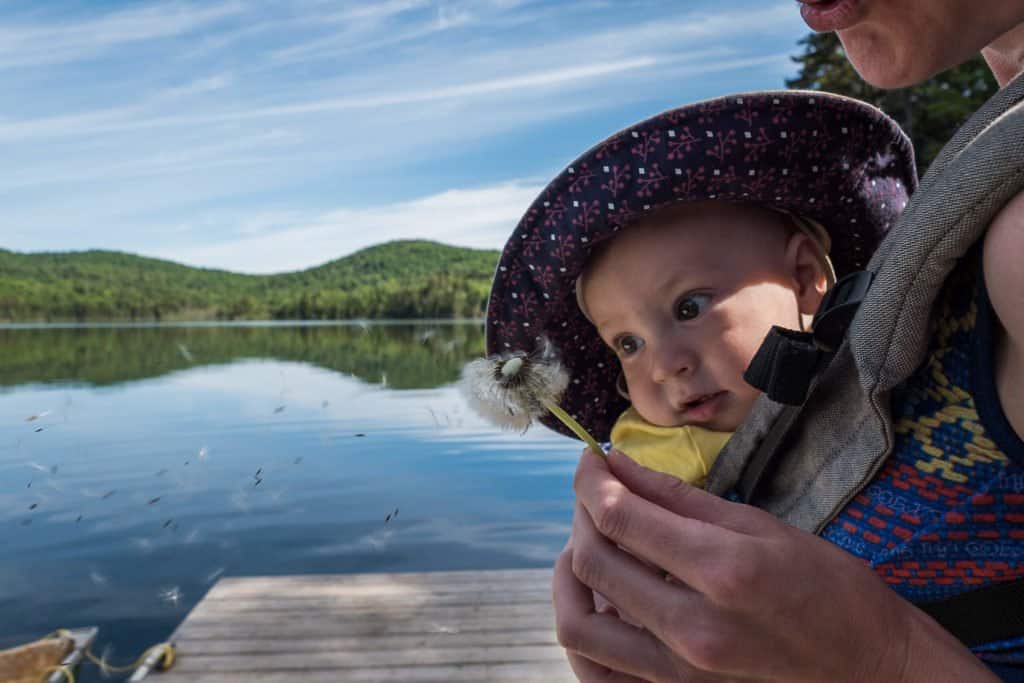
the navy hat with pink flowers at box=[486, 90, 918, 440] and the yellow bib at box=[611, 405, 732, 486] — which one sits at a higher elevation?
the navy hat with pink flowers at box=[486, 90, 918, 440]

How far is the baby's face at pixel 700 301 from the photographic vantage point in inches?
61.2

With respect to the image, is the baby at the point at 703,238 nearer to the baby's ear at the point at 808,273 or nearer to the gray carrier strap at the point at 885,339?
the baby's ear at the point at 808,273

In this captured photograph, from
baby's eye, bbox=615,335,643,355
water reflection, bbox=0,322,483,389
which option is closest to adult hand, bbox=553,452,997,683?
baby's eye, bbox=615,335,643,355

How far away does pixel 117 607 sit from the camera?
34.4ft

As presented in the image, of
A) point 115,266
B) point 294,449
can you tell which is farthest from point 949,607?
point 115,266

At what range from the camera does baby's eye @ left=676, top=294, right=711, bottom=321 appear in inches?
62.1

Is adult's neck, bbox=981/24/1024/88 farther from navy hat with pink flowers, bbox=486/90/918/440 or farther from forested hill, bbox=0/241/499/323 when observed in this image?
forested hill, bbox=0/241/499/323

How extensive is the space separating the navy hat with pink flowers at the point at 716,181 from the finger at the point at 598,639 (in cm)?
63

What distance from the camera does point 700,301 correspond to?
5.18 ft

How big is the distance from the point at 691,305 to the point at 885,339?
0.65 metres

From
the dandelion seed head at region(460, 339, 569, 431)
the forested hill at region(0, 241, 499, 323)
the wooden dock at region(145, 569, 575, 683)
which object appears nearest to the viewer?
the dandelion seed head at region(460, 339, 569, 431)

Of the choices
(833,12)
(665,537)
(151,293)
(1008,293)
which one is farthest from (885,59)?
(151,293)

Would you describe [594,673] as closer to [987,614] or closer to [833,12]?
[987,614]

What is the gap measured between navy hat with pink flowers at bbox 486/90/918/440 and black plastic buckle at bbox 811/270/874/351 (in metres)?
0.46
